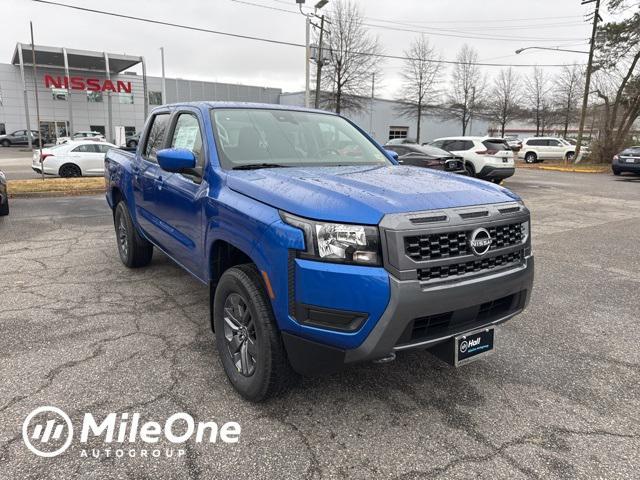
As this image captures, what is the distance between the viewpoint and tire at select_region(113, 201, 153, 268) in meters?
5.30

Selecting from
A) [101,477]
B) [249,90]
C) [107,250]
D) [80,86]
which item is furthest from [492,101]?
[101,477]

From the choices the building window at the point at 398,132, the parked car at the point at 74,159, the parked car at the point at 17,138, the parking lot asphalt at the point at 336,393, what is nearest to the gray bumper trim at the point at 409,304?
the parking lot asphalt at the point at 336,393

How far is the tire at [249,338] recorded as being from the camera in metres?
2.56

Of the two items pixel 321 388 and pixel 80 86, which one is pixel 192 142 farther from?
pixel 80 86

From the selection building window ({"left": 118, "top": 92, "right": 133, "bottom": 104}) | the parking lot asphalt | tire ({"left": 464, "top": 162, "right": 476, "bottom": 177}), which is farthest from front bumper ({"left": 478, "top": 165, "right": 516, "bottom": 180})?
building window ({"left": 118, "top": 92, "right": 133, "bottom": 104})

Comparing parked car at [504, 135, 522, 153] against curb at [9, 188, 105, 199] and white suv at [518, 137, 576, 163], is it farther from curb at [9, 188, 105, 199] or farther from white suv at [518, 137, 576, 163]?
curb at [9, 188, 105, 199]

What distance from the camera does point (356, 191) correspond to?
2586 millimetres

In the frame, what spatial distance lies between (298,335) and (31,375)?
6.57ft

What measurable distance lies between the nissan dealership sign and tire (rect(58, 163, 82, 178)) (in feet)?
95.7

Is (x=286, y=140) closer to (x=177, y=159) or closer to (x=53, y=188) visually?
(x=177, y=159)

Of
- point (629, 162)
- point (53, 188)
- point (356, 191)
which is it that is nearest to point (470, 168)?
point (629, 162)

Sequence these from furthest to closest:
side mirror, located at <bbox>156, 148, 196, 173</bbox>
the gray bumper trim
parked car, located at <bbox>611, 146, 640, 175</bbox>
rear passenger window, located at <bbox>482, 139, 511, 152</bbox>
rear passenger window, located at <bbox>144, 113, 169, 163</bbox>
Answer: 1. parked car, located at <bbox>611, 146, 640, 175</bbox>
2. rear passenger window, located at <bbox>482, 139, 511, 152</bbox>
3. rear passenger window, located at <bbox>144, 113, 169, 163</bbox>
4. side mirror, located at <bbox>156, 148, 196, 173</bbox>
5. the gray bumper trim

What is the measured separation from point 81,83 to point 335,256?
47.1 metres

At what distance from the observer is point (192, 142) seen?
12.3 feet
